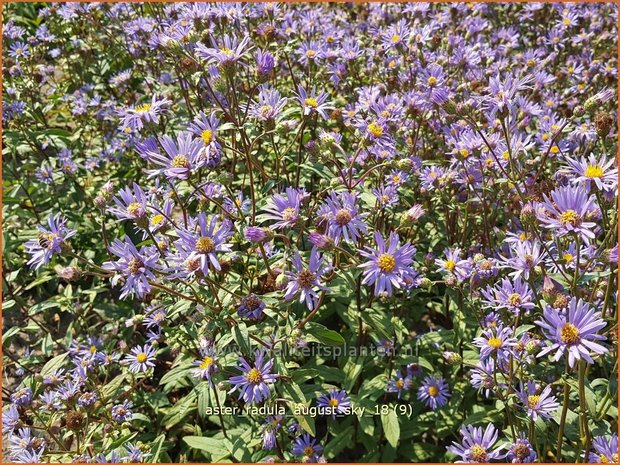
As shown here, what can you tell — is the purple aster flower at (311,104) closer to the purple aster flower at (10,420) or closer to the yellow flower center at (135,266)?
the yellow flower center at (135,266)

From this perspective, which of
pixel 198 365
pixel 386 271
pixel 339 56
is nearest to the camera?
pixel 386 271

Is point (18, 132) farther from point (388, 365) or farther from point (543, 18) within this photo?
point (543, 18)

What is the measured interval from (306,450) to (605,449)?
56.2 inches

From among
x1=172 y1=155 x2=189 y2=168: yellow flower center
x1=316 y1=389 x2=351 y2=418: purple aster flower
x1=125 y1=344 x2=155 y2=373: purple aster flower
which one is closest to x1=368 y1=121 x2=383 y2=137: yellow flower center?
x1=172 y1=155 x2=189 y2=168: yellow flower center

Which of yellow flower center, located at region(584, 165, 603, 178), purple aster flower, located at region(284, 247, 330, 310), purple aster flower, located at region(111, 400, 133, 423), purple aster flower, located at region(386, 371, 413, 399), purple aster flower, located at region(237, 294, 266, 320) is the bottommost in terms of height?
purple aster flower, located at region(111, 400, 133, 423)

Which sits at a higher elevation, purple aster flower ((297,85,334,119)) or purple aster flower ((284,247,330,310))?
purple aster flower ((297,85,334,119))

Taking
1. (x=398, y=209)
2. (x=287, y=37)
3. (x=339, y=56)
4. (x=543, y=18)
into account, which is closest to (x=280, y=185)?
(x=398, y=209)

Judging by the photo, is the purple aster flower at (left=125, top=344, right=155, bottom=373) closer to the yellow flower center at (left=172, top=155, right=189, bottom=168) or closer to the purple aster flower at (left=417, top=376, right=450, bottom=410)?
the yellow flower center at (left=172, top=155, right=189, bottom=168)

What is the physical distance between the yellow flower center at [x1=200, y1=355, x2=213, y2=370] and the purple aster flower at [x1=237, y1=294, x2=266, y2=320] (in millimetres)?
296

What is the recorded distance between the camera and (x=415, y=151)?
366 centimetres

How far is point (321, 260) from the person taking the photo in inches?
93.5

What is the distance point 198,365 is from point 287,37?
3286 millimetres

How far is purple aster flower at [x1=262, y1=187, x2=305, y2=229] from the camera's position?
245 centimetres

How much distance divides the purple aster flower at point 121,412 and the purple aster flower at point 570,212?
248cm
